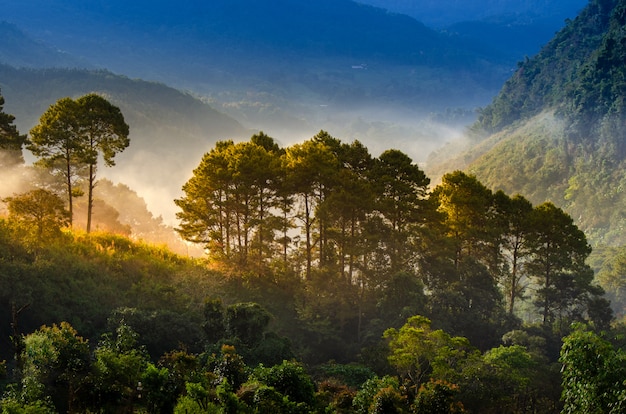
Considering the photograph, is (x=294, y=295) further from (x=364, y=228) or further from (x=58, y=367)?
(x=58, y=367)

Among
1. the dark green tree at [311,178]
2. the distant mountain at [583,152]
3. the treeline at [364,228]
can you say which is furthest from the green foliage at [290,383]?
the distant mountain at [583,152]

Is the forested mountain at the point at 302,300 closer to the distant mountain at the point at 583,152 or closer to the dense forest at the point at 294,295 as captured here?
the dense forest at the point at 294,295

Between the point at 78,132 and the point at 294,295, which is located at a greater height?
the point at 78,132

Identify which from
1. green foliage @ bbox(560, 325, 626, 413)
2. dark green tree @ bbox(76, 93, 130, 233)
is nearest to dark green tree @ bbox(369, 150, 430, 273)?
dark green tree @ bbox(76, 93, 130, 233)

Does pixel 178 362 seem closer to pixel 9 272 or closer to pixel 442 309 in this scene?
pixel 9 272

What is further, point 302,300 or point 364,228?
point 364,228

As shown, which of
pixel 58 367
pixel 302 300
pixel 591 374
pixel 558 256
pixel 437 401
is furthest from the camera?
pixel 558 256

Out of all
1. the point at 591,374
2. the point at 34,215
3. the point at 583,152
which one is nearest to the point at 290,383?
the point at 591,374

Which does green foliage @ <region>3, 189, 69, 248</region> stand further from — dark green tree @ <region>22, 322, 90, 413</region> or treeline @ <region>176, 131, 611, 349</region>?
dark green tree @ <region>22, 322, 90, 413</region>

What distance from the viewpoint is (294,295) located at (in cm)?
4053

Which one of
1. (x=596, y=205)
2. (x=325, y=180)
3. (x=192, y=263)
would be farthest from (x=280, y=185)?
(x=596, y=205)

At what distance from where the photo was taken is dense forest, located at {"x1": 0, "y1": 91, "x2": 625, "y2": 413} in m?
18.1

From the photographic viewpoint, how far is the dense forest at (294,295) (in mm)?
18094

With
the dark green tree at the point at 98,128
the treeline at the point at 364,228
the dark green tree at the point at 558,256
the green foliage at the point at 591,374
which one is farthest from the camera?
the dark green tree at the point at 558,256
